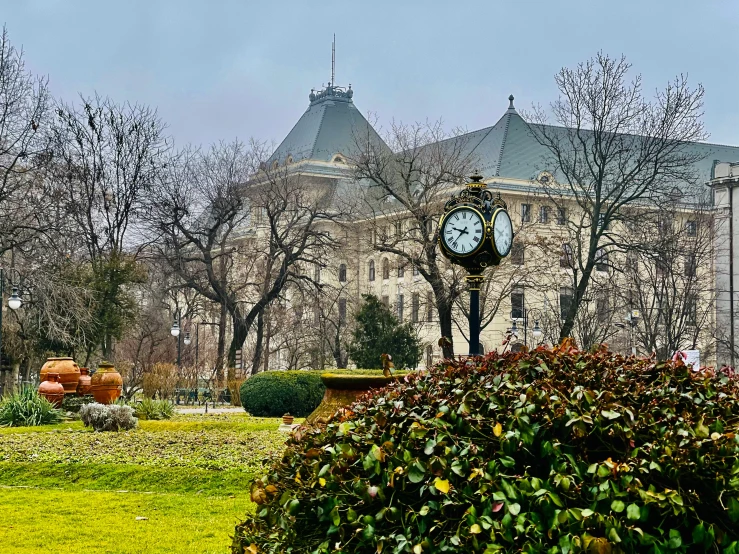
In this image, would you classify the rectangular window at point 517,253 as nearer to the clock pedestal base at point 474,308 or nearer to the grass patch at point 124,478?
the clock pedestal base at point 474,308

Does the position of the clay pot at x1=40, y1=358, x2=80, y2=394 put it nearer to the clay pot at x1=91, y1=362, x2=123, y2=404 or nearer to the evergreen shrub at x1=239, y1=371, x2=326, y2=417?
the clay pot at x1=91, y1=362, x2=123, y2=404

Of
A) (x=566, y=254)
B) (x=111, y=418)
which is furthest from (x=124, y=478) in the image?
(x=566, y=254)

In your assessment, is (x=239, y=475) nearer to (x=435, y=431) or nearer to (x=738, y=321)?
(x=435, y=431)

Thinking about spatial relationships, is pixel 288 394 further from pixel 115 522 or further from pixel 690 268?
pixel 690 268

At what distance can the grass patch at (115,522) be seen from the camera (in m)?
8.86

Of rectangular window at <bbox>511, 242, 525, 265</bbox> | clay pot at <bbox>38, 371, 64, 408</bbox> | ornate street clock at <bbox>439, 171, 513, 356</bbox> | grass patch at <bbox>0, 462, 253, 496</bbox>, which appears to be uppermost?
rectangular window at <bbox>511, 242, 525, 265</bbox>

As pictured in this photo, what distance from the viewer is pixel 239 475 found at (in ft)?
42.4

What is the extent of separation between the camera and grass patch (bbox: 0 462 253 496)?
12.6 meters

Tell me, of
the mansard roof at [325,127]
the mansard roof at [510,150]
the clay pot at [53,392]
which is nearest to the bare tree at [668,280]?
the mansard roof at [510,150]

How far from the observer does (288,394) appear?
2736 cm

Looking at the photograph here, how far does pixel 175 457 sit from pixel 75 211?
87.6 ft

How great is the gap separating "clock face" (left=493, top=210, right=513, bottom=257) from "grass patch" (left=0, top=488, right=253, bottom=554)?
5002 millimetres

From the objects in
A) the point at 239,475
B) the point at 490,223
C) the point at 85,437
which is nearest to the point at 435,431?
the point at 239,475

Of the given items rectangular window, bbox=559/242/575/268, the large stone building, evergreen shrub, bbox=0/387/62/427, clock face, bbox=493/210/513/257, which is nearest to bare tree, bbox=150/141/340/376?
the large stone building
